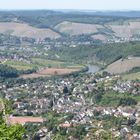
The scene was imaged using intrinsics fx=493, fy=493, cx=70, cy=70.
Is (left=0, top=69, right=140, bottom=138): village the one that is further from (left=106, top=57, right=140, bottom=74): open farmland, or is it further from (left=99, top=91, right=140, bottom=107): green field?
(left=106, top=57, right=140, bottom=74): open farmland

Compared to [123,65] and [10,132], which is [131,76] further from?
[10,132]

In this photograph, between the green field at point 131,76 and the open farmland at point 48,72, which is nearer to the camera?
the green field at point 131,76

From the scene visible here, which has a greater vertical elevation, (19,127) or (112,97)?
(19,127)

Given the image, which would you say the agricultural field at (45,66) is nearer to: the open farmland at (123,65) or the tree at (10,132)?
the open farmland at (123,65)

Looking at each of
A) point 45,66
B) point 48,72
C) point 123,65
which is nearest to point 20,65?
point 45,66

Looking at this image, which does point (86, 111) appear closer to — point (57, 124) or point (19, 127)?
point (57, 124)

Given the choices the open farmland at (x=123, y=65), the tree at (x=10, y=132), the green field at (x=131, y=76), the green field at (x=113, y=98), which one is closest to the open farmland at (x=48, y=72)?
the open farmland at (x=123, y=65)

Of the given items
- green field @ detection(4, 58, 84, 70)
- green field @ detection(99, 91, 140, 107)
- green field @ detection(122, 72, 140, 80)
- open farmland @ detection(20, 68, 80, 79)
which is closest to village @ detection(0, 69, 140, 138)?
green field @ detection(99, 91, 140, 107)

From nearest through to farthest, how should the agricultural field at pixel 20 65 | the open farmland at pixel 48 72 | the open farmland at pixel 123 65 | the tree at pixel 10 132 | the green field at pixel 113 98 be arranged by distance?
the tree at pixel 10 132 → the green field at pixel 113 98 → the open farmland at pixel 48 72 → the open farmland at pixel 123 65 → the agricultural field at pixel 20 65

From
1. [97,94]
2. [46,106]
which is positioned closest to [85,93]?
[97,94]
